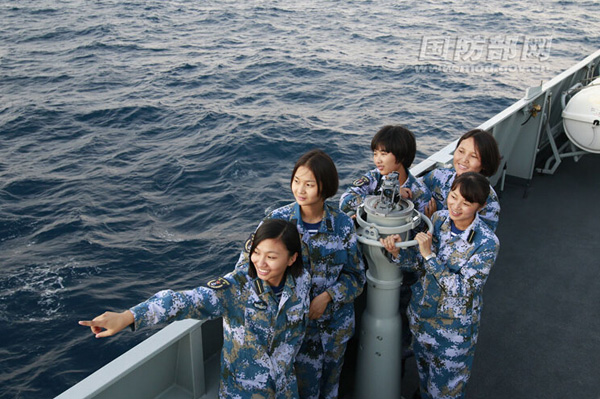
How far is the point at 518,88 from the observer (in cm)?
1631

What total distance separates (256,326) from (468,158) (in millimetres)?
1393

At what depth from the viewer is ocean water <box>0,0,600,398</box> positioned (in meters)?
7.77

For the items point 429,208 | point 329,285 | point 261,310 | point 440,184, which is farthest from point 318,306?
point 440,184

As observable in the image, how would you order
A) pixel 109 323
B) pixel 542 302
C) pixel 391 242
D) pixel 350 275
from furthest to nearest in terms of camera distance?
pixel 542 302, pixel 350 275, pixel 391 242, pixel 109 323

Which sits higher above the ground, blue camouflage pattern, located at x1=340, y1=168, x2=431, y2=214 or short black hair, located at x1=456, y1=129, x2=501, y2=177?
short black hair, located at x1=456, y1=129, x2=501, y2=177

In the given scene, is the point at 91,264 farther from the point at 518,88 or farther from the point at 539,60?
the point at 539,60

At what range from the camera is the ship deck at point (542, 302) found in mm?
3277

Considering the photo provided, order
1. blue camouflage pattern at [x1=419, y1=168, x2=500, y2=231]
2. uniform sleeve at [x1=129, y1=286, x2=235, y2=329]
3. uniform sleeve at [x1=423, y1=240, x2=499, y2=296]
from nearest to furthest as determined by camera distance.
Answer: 1. uniform sleeve at [x1=129, y1=286, x2=235, y2=329]
2. uniform sleeve at [x1=423, y1=240, x2=499, y2=296]
3. blue camouflage pattern at [x1=419, y1=168, x2=500, y2=231]

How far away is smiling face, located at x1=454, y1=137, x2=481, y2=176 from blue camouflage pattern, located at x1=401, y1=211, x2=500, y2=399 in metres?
0.37

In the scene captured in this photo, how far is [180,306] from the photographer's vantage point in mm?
2121

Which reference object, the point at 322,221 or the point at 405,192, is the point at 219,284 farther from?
the point at 405,192

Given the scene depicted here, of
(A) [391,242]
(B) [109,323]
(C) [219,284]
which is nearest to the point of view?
(B) [109,323]

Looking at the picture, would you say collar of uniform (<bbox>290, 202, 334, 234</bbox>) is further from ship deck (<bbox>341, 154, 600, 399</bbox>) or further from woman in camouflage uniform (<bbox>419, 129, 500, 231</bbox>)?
ship deck (<bbox>341, 154, 600, 399</bbox>)

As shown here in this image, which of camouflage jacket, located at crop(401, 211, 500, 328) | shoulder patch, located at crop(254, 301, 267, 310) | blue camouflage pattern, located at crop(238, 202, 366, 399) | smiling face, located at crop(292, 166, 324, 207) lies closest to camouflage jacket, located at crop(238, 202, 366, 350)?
blue camouflage pattern, located at crop(238, 202, 366, 399)
